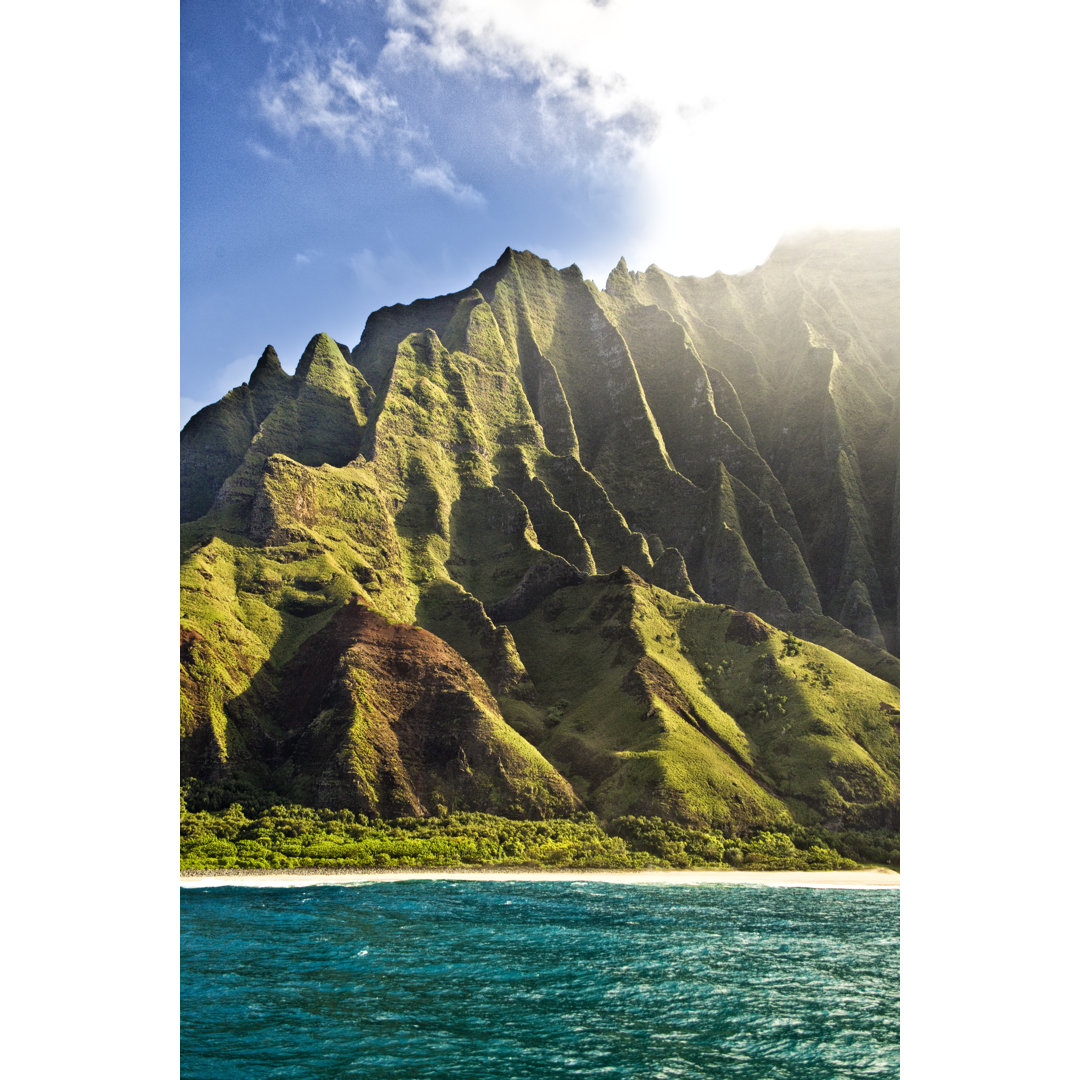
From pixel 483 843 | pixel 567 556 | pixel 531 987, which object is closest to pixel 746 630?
pixel 567 556

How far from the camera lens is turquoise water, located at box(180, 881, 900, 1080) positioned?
21.5 metres

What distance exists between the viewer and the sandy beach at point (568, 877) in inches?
1770

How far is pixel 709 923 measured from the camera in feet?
121

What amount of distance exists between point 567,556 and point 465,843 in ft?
161

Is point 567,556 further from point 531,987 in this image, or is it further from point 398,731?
point 531,987

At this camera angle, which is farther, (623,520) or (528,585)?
(623,520)

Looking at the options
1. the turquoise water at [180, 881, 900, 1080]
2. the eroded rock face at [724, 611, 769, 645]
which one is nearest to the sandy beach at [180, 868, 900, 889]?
the turquoise water at [180, 881, 900, 1080]

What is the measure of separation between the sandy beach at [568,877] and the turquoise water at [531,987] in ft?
10.3

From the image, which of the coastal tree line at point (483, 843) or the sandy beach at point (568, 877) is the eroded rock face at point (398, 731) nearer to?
the coastal tree line at point (483, 843)

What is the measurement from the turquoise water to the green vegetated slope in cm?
1825

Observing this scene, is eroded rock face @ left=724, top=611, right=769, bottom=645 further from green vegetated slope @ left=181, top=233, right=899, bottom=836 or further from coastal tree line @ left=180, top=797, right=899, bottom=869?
coastal tree line @ left=180, top=797, right=899, bottom=869
